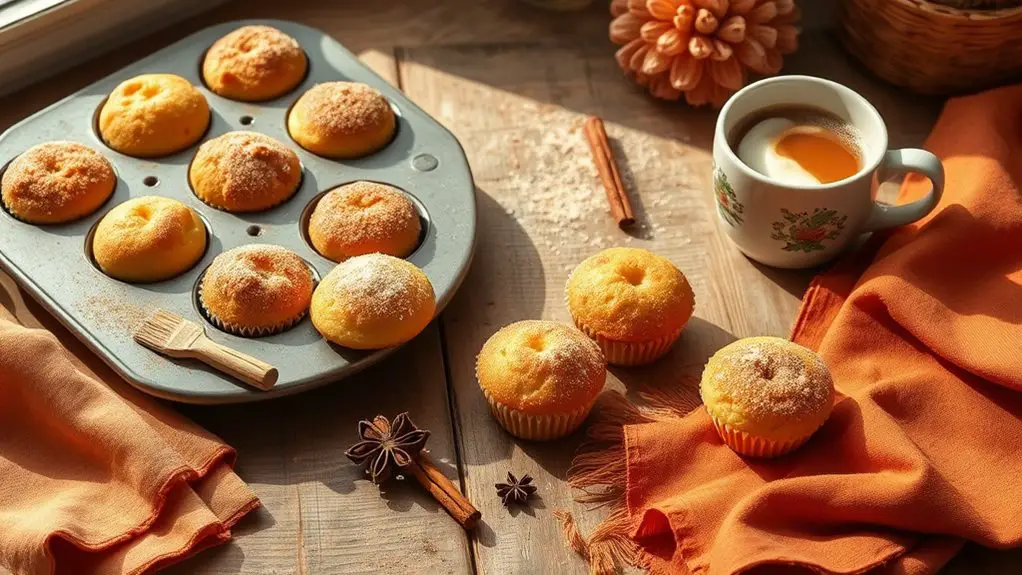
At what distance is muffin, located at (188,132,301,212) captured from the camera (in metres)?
1.56

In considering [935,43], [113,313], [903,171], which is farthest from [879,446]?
[113,313]

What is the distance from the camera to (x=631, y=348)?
58.4 inches

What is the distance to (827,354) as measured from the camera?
1.49 meters

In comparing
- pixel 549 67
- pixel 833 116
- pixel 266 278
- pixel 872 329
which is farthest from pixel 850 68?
pixel 266 278

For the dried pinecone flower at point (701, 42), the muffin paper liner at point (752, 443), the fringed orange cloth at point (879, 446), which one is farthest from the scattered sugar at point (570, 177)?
the muffin paper liner at point (752, 443)

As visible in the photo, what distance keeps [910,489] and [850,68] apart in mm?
949

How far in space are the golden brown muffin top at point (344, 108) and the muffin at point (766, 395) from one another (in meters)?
0.64

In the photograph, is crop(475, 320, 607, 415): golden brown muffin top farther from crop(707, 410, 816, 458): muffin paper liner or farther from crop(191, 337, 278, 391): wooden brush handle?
crop(191, 337, 278, 391): wooden brush handle

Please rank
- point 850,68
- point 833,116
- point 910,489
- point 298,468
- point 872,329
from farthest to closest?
point 850,68, point 833,116, point 872,329, point 298,468, point 910,489

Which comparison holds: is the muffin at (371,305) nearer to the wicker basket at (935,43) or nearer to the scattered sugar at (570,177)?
the scattered sugar at (570,177)

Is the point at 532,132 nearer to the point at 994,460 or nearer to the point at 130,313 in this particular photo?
the point at 130,313

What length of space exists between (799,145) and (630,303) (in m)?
0.37

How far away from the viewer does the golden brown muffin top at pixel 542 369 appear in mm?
1354

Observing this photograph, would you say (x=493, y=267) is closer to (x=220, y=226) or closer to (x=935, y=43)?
(x=220, y=226)
